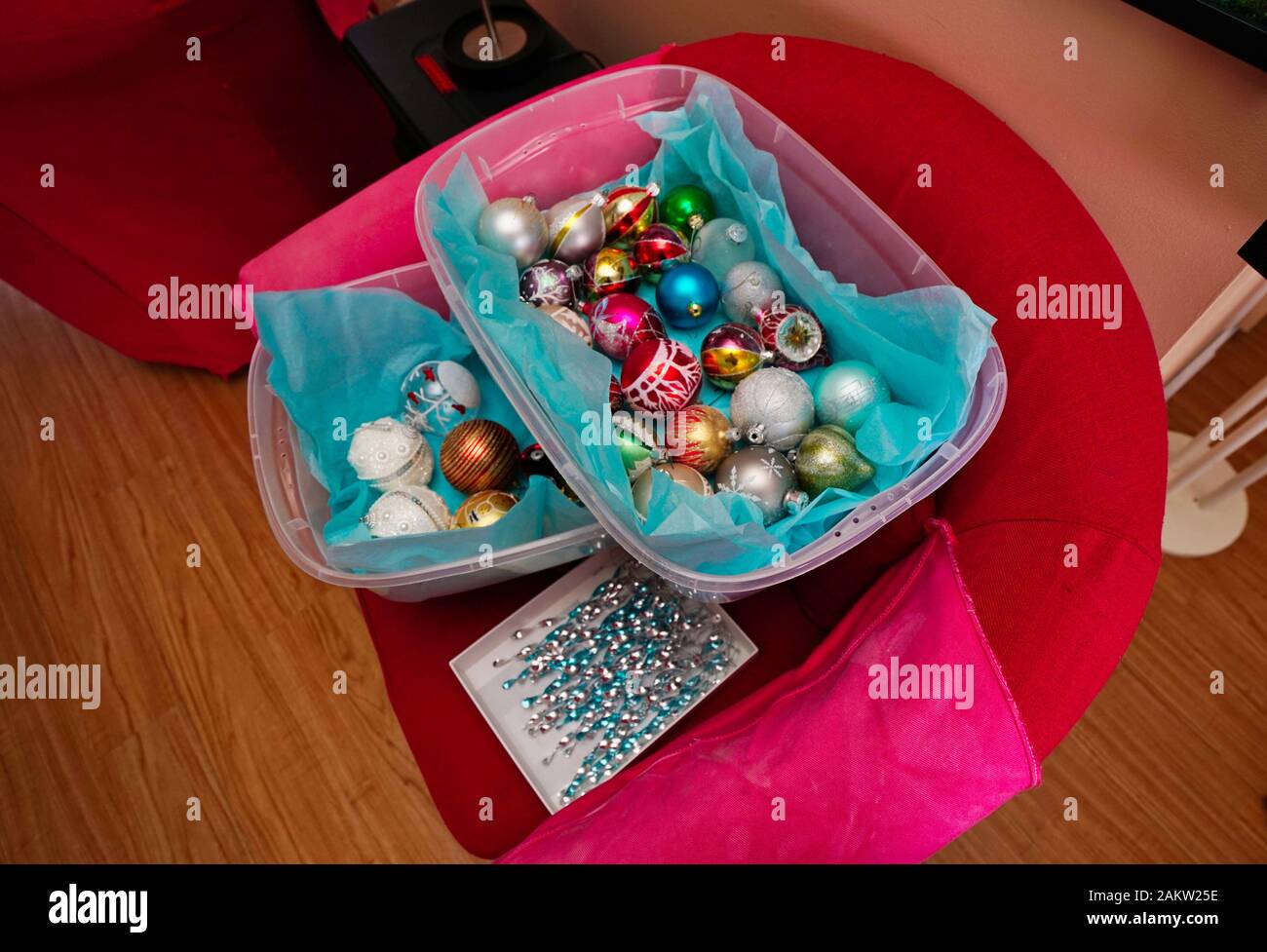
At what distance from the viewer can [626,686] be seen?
860 millimetres

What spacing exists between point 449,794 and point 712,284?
619 millimetres

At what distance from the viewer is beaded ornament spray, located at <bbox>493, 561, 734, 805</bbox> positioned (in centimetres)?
84

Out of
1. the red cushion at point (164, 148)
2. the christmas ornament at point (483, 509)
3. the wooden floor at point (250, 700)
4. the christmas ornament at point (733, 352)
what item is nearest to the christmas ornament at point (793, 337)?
the christmas ornament at point (733, 352)

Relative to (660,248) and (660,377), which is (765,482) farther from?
(660,248)

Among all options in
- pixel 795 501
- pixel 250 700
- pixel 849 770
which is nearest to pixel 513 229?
pixel 795 501

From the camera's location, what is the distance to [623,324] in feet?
2.74

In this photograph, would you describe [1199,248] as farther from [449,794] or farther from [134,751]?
[134,751]

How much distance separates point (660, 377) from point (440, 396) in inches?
10.5

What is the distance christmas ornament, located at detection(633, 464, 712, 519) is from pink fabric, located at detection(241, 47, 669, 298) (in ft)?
1.43

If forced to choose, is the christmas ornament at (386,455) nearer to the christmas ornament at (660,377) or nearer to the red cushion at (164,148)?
the christmas ornament at (660,377)

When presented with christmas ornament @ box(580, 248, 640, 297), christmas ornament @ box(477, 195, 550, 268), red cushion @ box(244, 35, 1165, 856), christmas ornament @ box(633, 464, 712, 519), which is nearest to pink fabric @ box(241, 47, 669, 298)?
red cushion @ box(244, 35, 1165, 856)

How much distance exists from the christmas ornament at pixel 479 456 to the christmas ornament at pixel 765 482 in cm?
24

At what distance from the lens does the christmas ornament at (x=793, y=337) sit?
0.80 metres
